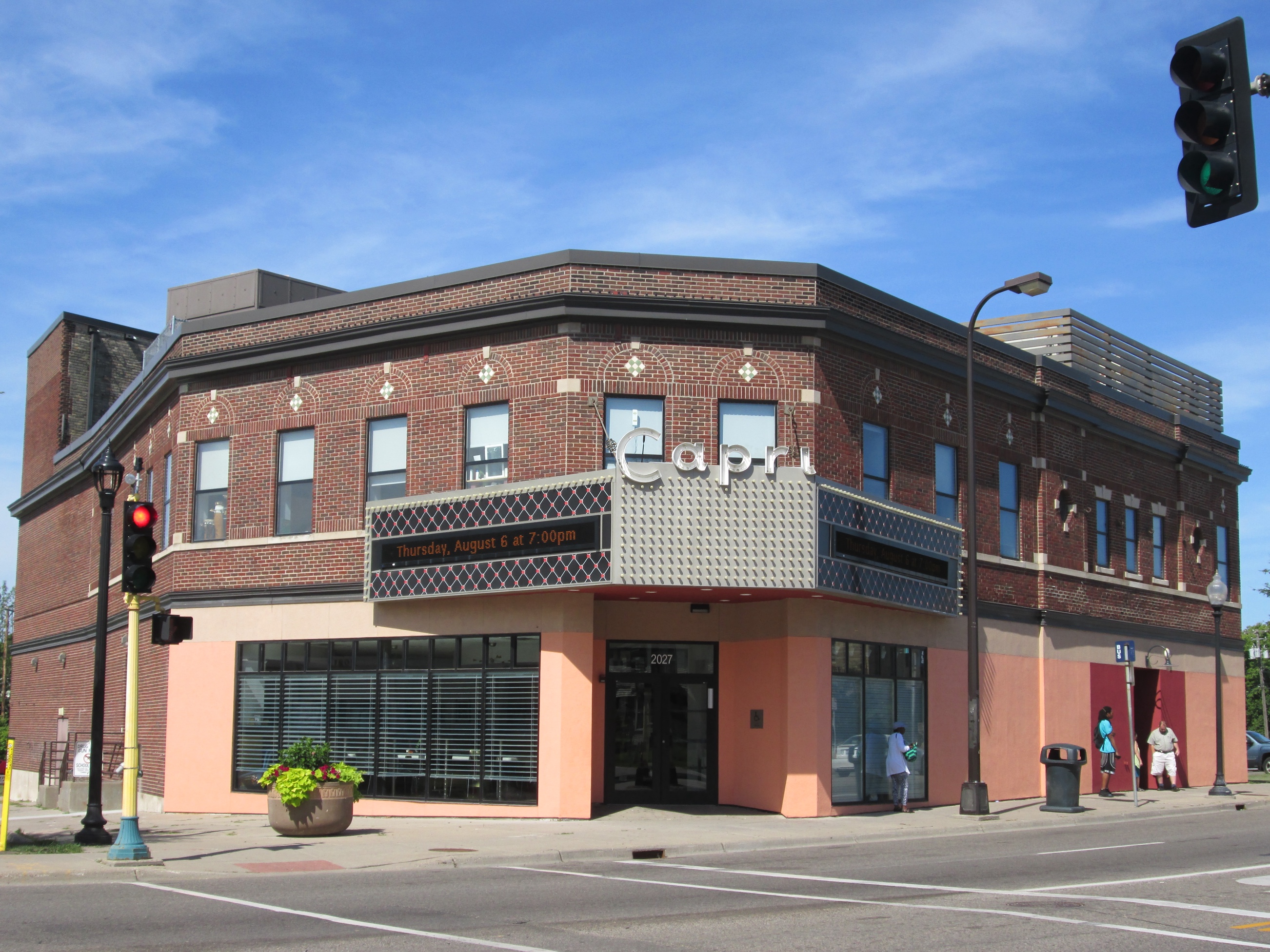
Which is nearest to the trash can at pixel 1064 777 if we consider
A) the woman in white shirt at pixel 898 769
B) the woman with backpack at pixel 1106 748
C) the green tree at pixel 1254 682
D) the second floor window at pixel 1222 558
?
the woman in white shirt at pixel 898 769

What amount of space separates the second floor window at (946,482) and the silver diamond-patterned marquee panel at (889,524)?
0.94 meters

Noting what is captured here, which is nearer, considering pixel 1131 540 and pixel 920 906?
pixel 920 906

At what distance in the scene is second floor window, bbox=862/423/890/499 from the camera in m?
24.6

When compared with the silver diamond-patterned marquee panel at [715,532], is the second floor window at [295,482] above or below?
above

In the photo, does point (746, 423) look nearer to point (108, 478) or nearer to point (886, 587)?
point (886, 587)

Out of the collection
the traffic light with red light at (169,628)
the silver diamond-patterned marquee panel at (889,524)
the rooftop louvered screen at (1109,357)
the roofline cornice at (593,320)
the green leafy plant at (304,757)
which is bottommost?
the green leafy plant at (304,757)

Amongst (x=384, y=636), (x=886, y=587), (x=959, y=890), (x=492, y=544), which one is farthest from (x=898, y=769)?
(x=959, y=890)

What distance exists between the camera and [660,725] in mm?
23281

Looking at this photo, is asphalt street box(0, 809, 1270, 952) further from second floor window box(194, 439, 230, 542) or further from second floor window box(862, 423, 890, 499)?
second floor window box(194, 439, 230, 542)

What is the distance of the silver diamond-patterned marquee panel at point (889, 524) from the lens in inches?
848

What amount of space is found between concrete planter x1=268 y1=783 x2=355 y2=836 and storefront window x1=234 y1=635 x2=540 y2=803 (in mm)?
3683

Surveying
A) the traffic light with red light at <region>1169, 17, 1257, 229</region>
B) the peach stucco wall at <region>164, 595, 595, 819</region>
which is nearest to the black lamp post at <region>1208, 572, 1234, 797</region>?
the peach stucco wall at <region>164, 595, 595, 819</region>

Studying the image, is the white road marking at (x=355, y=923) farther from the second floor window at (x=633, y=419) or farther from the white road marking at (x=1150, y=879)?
the second floor window at (x=633, y=419)

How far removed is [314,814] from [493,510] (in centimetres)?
582
